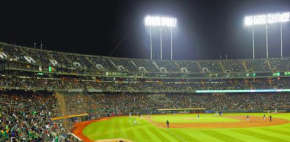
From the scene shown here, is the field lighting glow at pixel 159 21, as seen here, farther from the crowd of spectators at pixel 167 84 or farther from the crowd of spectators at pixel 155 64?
the crowd of spectators at pixel 167 84

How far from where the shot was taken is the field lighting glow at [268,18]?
81375 mm

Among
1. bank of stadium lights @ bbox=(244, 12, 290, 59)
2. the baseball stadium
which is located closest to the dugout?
the baseball stadium

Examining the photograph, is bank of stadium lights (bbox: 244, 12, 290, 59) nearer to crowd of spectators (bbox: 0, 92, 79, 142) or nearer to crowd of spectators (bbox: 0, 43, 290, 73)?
crowd of spectators (bbox: 0, 43, 290, 73)

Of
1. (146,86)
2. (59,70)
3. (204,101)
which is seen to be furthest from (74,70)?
(204,101)

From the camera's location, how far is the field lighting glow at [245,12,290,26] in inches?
3204

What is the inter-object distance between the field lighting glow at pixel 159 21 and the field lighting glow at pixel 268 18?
25127 mm

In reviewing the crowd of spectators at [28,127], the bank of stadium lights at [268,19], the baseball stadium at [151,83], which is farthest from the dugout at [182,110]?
the crowd of spectators at [28,127]

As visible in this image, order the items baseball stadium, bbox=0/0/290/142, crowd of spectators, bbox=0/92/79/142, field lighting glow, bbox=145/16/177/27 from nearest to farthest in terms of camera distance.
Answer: crowd of spectators, bbox=0/92/79/142, baseball stadium, bbox=0/0/290/142, field lighting glow, bbox=145/16/177/27

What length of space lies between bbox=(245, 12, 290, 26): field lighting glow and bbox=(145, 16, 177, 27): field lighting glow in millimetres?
25127

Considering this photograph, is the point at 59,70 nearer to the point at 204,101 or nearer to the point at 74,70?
the point at 74,70

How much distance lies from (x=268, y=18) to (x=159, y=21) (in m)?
36.2

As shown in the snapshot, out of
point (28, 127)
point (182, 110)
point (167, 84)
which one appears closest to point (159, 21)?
point (167, 84)

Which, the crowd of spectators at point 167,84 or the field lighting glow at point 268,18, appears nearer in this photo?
the crowd of spectators at point 167,84

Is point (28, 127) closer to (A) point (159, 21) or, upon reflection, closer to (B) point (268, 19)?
(A) point (159, 21)
